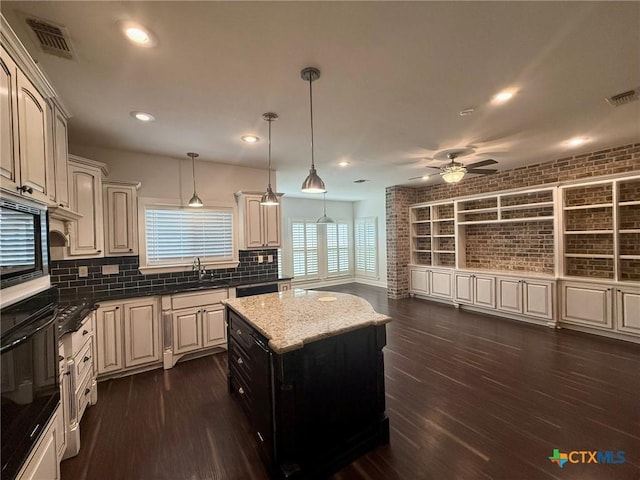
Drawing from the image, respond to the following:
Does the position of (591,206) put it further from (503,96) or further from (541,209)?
(503,96)

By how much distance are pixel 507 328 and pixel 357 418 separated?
3.72 m

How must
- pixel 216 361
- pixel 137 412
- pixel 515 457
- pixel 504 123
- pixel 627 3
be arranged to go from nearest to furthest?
pixel 627 3 < pixel 515 457 < pixel 137 412 < pixel 504 123 < pixel 216 361

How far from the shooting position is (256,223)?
171 inches

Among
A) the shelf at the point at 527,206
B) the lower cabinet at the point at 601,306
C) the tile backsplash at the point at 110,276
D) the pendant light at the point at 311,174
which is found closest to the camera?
the pendant light at the point at 311,174

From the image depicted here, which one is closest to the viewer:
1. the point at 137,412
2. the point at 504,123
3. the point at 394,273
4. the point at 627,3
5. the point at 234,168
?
the point at 627,3

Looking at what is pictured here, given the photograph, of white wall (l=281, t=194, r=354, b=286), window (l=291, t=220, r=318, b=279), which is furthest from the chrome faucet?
window (l=291, t=220, r=318, b=279)

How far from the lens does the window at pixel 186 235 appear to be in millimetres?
3816

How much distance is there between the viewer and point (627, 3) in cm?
151

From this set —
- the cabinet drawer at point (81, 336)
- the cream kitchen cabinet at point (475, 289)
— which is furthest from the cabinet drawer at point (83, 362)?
the cream kitchen cabinet at point (475, 289)

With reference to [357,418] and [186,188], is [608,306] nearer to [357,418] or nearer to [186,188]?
[357,418]

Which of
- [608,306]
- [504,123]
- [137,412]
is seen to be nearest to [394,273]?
[608,306]

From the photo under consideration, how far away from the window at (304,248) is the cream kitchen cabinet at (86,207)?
5.23m

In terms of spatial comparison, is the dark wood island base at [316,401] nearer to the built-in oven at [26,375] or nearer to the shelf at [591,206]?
the built-in oven at [26,375]

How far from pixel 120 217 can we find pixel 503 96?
4278mm
